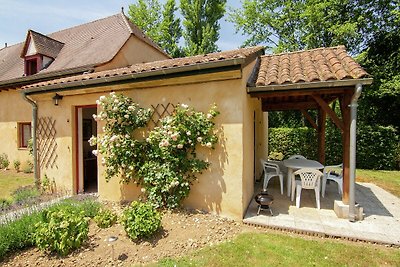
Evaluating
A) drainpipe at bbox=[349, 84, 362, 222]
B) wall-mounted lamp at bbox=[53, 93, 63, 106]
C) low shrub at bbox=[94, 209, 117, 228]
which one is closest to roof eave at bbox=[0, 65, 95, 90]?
wall-mounted lamp at bbox=[53, 93, 63, 106]

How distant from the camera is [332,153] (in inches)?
556

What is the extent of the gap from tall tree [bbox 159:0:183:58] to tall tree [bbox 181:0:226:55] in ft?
8.18

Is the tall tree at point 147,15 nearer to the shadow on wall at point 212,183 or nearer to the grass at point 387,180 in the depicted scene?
the shadow on wall at point 212,183

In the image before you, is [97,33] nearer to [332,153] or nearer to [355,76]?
[355,76]

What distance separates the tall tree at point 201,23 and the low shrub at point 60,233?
1984 centimetres

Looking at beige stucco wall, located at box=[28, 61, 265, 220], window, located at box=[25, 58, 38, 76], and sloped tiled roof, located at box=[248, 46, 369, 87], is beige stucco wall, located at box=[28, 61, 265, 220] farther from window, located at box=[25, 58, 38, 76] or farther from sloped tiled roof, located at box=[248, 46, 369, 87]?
window, located at box=[25, 58, 38, 76]

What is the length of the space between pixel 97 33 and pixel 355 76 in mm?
15523

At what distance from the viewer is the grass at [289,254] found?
416 cm

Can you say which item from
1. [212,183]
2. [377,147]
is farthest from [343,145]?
[377,147]

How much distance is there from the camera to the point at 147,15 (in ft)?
85.9

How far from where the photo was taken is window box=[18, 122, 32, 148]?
553 inches

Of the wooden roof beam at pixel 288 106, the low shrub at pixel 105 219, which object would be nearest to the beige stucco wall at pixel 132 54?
the wooden roof beam at pixel 288 106

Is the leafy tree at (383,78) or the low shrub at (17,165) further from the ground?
the leafy tree at (383,78)

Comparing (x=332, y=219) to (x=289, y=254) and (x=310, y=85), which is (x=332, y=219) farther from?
(x=310, y=85)
